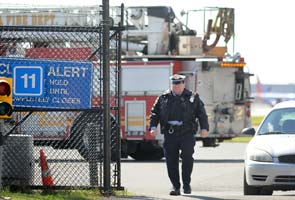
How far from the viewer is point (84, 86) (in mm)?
14086

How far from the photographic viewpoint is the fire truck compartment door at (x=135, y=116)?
26.2 metres

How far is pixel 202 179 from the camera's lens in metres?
20.6

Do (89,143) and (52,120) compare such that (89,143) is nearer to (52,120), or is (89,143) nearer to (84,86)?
(84,86)

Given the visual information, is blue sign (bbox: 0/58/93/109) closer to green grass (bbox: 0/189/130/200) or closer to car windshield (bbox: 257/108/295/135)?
green grass (bbox: 0/189/130/200)

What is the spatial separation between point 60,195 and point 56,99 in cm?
127

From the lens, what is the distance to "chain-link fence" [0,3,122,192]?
554 inches

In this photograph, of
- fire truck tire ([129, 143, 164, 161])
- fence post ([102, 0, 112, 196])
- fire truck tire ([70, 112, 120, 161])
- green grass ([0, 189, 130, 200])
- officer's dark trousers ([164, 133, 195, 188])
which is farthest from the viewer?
fire truck tire ([129, 143, 164, 161])

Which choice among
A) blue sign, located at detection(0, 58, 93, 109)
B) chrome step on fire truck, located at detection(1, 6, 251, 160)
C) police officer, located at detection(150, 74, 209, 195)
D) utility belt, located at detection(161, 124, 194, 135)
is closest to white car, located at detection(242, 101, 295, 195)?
police officer, located at detection(150, 74, 209, 195)

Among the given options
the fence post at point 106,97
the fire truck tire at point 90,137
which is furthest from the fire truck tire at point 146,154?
the fence post at point 106,97

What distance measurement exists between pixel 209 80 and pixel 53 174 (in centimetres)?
1282

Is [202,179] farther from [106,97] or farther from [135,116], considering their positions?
[106,97]

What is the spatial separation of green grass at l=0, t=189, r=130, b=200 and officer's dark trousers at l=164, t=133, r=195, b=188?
29.7 inches

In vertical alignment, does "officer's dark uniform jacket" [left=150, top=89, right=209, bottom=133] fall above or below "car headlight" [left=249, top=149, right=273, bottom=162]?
above

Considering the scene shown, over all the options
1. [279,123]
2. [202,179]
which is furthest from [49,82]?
[202,179]
